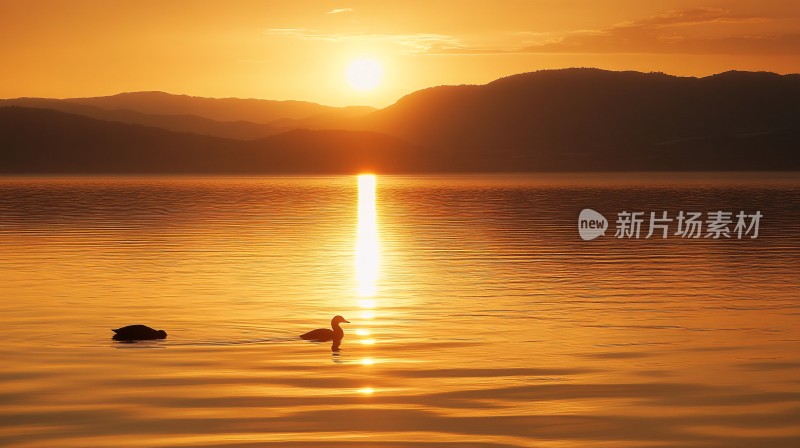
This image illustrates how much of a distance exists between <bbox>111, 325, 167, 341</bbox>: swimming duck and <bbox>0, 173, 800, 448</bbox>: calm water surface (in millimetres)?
244

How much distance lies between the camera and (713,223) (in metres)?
63.2

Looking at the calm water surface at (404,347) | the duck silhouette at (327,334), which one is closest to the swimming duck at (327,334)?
the duck silhouette at (327,334)

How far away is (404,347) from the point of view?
21031 millimetres

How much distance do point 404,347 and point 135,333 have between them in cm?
508

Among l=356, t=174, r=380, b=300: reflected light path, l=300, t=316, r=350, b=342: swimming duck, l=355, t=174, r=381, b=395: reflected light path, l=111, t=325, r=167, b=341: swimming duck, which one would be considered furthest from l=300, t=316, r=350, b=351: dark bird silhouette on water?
l=356, t=174, r=380, b=300: reflected light path

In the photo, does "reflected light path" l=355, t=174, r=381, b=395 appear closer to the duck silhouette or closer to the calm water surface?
the calm water surface

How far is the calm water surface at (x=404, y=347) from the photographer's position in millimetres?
14602

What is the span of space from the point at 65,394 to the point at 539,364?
764cm

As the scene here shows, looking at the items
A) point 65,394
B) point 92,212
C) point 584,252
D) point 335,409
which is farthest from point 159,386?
point 92,212

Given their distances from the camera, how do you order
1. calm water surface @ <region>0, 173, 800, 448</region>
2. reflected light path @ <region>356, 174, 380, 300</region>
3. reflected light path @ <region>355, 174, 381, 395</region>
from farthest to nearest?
reflected light path @ <region>356, 174, 380, 300</region>
reflected light path @ <region>355, 174, 381, 395</region>
calm water surface @ <region>0, 173, 800, 448</region>

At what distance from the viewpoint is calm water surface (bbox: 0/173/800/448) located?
14.6 meters

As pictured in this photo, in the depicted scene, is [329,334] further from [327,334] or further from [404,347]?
[404,347]

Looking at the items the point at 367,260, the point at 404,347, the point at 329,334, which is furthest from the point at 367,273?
the point at 404,347

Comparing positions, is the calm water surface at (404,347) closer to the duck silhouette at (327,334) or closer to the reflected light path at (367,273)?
the reflected light path at (367,273)
